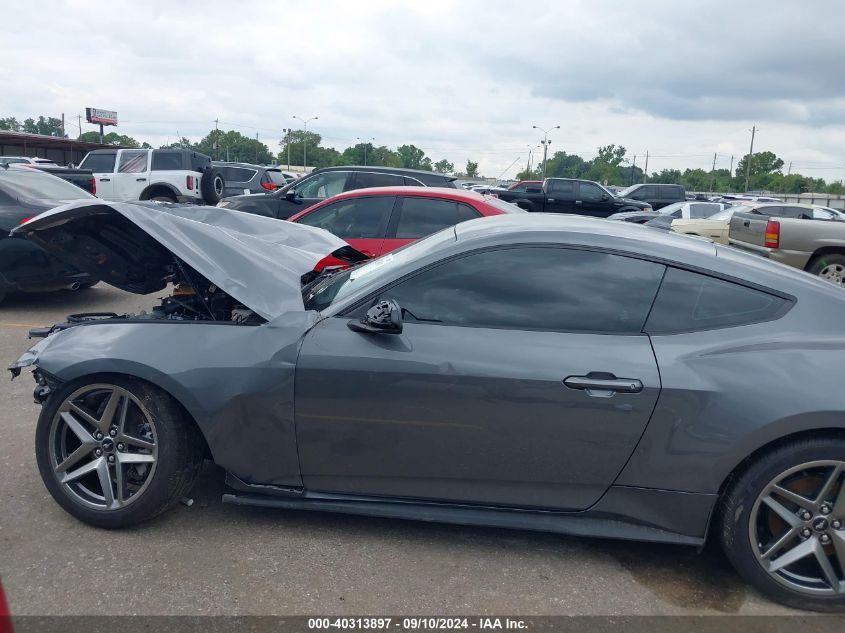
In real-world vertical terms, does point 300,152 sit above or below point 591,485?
above

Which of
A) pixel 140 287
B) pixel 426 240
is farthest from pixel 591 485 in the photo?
pixel 140 287

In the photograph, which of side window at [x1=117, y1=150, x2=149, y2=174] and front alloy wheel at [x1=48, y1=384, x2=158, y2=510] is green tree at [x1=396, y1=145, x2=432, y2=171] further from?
front alloy wheel at [x1=48, y1=384, x2=158, y2=510]

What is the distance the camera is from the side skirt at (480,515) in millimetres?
2885

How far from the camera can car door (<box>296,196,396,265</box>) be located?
726cm

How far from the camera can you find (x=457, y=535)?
10.6 ft

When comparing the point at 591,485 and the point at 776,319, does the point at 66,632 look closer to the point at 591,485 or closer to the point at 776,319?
the point at 591,485

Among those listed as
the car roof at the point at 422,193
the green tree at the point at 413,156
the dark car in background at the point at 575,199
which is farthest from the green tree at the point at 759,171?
the car roof at the point at 422,193

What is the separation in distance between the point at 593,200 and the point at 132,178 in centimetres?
1513

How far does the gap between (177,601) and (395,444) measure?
1067mm

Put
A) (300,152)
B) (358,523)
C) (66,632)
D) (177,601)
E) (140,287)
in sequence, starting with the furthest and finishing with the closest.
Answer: (300,152)
(140,287)
(358,523)
(177,601)
(66,632)

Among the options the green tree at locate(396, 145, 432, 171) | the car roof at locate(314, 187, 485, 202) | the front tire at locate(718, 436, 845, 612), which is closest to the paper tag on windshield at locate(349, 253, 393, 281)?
the front tire at locate(718, 436, 845, 612)

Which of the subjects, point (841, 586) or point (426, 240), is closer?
point (841, 586)

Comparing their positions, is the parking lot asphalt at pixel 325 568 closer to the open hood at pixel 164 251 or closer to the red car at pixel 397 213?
the open hood at pixel 164 251

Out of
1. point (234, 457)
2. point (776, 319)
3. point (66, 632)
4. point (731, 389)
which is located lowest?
point (66, 632)
